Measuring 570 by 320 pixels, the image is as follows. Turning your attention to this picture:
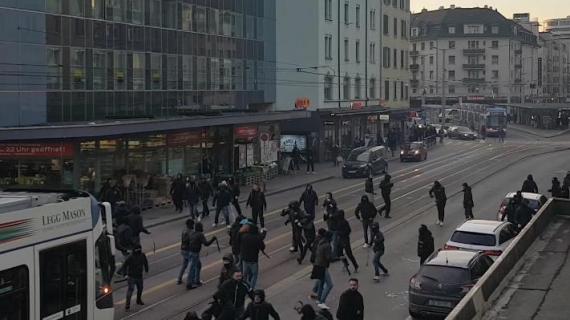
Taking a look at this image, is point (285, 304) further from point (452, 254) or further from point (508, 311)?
point (508, 311)

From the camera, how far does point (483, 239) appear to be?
19641mm

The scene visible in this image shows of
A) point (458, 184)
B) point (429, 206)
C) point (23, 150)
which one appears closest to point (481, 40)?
point (458, 184)

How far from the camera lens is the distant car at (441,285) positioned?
51.5ft

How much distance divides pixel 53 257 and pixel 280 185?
31.7m

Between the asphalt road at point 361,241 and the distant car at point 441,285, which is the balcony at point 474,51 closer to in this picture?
the asphalt road at point 361,241

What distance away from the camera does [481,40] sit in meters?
141

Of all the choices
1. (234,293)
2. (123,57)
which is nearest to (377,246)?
(234,293)

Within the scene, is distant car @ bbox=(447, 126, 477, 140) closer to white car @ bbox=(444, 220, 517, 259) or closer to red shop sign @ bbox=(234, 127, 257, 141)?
red shop sign @ bbox=(234, 127, 257, 141)

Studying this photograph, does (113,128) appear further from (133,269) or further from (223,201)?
(133,269)

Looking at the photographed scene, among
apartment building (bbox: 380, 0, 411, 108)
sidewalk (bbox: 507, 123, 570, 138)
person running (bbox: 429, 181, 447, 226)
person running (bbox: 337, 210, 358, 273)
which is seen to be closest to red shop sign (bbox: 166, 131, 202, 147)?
person running (bbox: 429, 181, 447, 226)

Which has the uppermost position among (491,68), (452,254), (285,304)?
(491,68)

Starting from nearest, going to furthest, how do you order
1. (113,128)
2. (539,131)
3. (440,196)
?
(440,196) → (113,128) → (539,131)

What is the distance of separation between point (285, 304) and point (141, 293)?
9.96ft

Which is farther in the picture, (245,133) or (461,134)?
(461,134)
